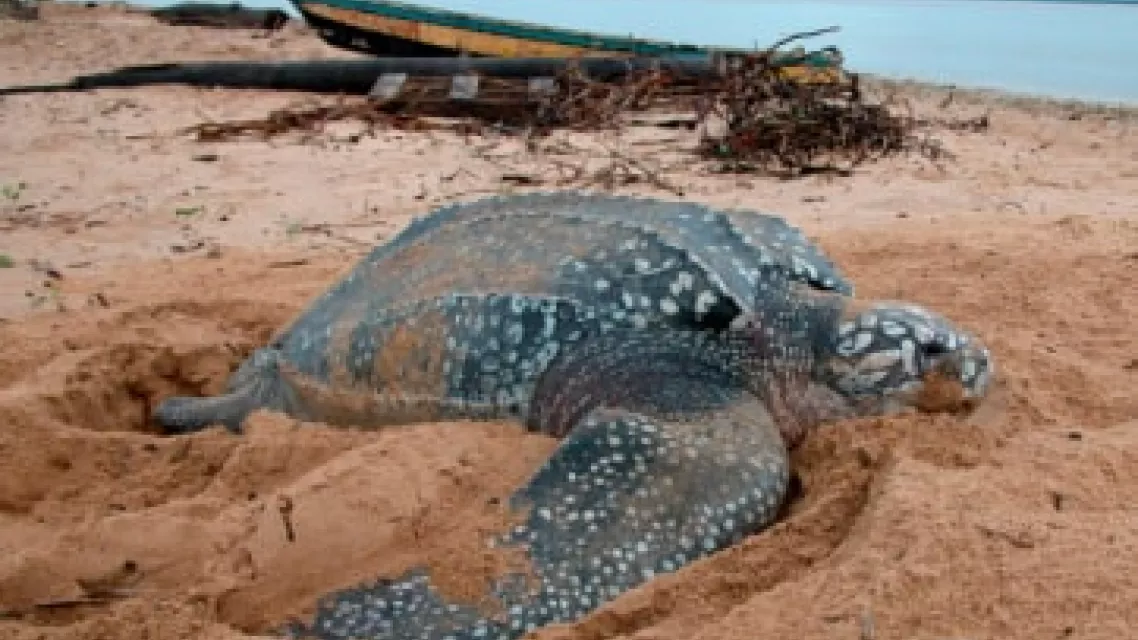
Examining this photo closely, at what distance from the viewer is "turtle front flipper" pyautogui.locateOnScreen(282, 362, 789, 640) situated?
5.89 feet

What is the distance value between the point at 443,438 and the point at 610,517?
478 millimetres

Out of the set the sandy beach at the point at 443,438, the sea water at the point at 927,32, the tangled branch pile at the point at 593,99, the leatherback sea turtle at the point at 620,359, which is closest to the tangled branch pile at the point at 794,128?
the sandy beach at the point at 443,438

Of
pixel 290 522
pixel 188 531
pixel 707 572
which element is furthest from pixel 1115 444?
pixel 188 531

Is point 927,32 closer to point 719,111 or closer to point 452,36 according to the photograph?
point 452,36

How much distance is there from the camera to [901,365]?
2.42 m

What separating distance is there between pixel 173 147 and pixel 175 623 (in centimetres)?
494

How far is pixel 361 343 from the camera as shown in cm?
265

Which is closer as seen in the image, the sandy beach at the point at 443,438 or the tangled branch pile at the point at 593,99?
the sandy beach at the point at 443,438

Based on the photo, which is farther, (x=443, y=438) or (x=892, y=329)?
(x=892, y=329)

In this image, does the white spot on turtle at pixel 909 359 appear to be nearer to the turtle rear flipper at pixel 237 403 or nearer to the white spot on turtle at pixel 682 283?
the white spot on turtle at pixel 682 283

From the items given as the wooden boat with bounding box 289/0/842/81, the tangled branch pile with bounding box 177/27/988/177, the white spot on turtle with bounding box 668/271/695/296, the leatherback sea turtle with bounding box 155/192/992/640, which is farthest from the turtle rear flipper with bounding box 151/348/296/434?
the wooden boat with bounding box 289/0/842/81

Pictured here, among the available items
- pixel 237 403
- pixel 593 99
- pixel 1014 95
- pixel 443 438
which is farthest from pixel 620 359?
pixel 1014 95

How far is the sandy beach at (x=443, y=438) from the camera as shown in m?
1.71

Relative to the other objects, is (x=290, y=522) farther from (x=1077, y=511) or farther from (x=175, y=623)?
(x=1077, y=511)
